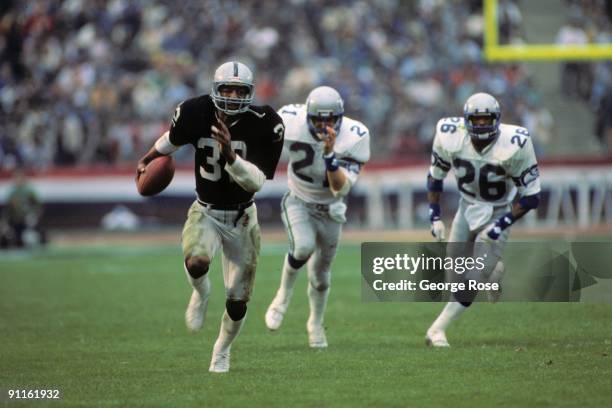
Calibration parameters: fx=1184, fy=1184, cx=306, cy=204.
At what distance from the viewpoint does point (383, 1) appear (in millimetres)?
23875

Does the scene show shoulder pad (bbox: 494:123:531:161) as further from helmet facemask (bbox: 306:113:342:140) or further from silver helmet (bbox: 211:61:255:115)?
silver helmet (bbox: 211:61:255:115)

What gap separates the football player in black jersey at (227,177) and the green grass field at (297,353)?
0.60 m

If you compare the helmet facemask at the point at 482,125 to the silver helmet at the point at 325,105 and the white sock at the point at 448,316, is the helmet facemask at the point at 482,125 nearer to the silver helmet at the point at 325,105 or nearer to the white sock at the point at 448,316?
the silver helmet at the point at 325,105

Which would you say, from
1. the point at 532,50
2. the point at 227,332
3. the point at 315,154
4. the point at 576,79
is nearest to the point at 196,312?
the point at 227,332

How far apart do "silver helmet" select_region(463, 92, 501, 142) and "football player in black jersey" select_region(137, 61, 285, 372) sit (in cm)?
Result: 185

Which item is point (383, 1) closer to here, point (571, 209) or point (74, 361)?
point (571, 209)

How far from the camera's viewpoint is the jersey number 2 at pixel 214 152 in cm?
760

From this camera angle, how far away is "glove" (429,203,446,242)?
9.09 m

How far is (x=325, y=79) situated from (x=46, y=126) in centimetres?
519

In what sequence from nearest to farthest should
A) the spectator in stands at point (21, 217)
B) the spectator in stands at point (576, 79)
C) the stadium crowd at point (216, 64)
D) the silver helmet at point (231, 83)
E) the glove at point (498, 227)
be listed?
the silver helmet at point (231, 83) < the glove at point (498, 227) < the spectator in stands at point (21, 217) < the spectator in stands at point (576, 79) < the stadium crowd at point (216, 64)

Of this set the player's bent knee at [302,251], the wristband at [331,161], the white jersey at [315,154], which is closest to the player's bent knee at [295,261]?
the player's bent knee at [302,251]

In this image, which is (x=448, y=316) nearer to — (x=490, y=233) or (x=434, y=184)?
(x=490, y=233)

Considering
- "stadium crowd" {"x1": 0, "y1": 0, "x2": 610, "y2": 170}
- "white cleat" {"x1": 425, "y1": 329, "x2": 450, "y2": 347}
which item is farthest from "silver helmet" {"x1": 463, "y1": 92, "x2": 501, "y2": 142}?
"stadium crowd" {"x1": 0, "y1": 0, "x2": 610, "y2": 170}

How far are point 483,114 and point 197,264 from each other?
266 centimetres
